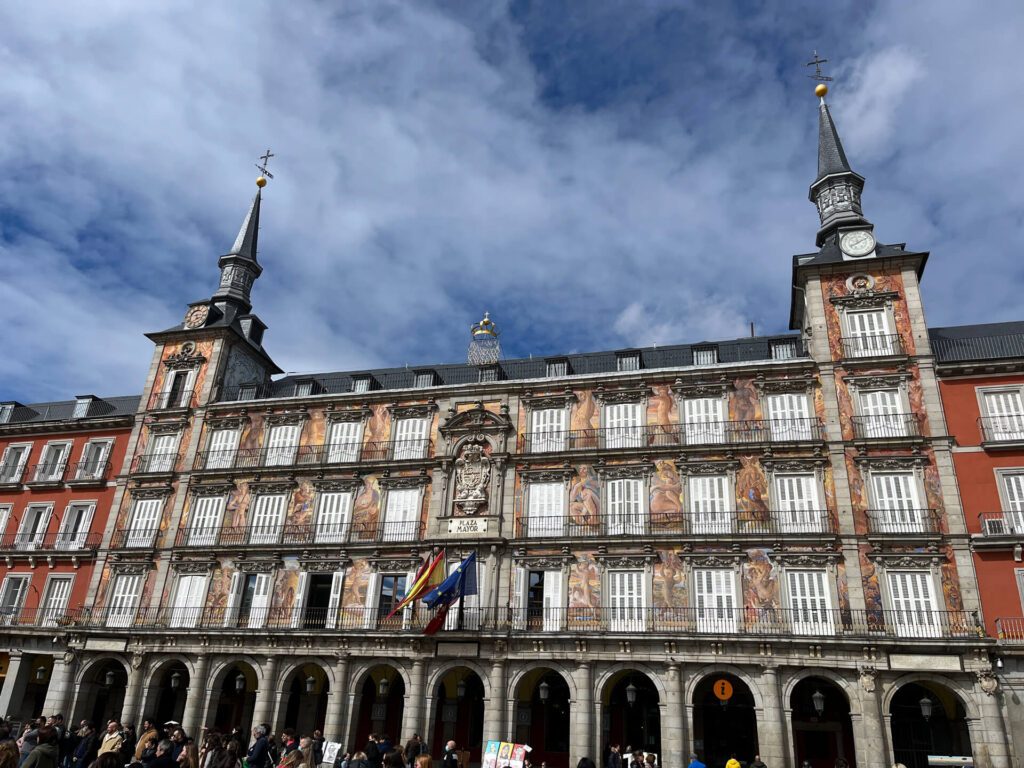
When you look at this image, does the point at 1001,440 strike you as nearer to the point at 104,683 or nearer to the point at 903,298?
→ the point at 903,298

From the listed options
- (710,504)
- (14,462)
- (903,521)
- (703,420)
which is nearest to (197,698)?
(14,462)

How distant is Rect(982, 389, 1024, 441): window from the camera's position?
91.6ft

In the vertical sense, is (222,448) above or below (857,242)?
below

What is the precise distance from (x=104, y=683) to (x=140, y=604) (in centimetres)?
427

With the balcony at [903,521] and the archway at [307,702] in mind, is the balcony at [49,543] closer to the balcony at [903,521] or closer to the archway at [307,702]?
A: the archway at [307,702]

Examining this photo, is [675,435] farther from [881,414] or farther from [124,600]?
[124,600]

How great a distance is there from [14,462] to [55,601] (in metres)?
9.42

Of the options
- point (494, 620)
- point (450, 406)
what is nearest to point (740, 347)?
point (450, 406)

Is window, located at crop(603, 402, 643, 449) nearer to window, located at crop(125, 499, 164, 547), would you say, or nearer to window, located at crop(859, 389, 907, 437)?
window, located at crop(859, 389, 907, 437)

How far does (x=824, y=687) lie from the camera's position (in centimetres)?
2812

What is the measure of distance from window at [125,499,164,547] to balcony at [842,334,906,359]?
32.3 metres

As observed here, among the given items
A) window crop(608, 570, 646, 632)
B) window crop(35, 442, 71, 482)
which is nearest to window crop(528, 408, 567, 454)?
window crop(608, 570, 646, 632)

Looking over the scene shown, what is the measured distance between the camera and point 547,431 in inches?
1309

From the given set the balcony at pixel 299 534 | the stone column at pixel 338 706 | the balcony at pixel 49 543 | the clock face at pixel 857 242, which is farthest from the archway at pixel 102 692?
the clock face at pixel 857 242
